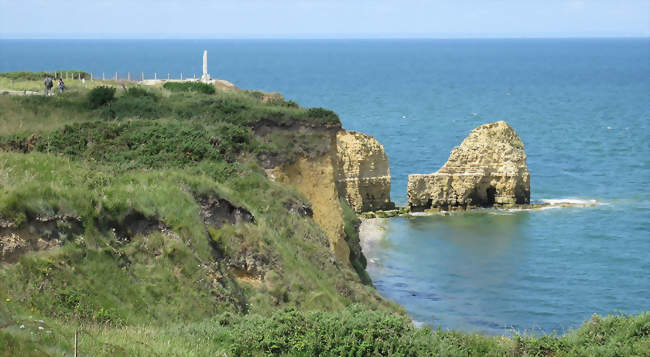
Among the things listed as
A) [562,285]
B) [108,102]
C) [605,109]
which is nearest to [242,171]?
[108,102]

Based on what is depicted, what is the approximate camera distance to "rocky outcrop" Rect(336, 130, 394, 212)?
61938mm

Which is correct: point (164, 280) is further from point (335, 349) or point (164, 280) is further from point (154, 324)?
point (335, 349)

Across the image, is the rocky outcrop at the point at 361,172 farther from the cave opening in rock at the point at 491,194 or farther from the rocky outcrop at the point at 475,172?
the cave opening in rock at the point at 491,194

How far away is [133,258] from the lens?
22.2 meters

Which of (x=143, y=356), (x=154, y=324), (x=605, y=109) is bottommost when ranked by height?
(x=605, y=109)

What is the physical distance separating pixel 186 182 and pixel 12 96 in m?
15.1

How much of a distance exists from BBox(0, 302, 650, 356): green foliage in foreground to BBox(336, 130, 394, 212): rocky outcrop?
4123 centimetres

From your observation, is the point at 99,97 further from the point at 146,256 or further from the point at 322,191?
the point at 146,256

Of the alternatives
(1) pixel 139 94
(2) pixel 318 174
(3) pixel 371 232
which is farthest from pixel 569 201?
(1) pixel 139 94

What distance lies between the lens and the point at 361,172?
62.8m

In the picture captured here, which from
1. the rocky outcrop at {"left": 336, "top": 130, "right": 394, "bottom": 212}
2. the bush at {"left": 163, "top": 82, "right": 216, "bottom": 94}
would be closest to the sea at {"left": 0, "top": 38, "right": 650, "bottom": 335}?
the rocky outcrop at {"left": 336, "top": 130, "right": 394, "bottom": 212}

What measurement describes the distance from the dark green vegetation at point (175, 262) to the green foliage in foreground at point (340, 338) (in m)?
0.04

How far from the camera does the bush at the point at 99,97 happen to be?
125 feet

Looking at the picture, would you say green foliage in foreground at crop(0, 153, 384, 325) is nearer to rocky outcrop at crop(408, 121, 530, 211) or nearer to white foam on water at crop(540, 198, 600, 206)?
rocky outcrop at crop(408, 121, 530, 211)
